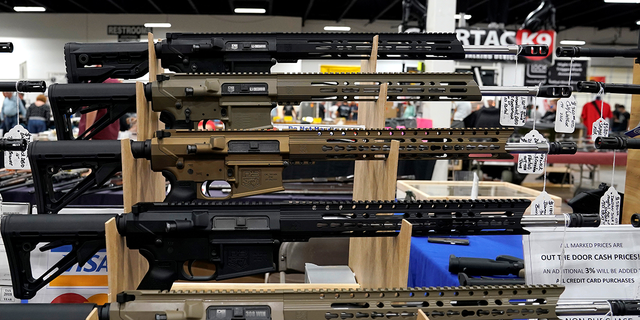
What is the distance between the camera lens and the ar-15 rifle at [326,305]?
1.28 metres

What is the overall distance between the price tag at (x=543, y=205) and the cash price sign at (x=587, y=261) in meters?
0.41

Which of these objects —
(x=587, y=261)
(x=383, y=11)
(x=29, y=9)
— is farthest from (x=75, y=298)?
(x=29, y=9)

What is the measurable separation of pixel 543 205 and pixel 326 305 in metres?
1.10

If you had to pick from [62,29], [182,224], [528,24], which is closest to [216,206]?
[182,224]

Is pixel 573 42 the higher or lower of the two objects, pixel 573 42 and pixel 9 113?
the higher

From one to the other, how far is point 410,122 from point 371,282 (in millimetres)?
4204

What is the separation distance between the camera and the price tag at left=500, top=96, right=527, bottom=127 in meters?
2.03

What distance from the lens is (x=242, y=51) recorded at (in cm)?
197

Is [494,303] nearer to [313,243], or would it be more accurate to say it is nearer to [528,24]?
[313,243]

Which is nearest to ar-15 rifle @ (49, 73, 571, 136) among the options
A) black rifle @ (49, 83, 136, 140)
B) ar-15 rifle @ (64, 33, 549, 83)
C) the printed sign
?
black rifle @ (49, 83, 136, 140)

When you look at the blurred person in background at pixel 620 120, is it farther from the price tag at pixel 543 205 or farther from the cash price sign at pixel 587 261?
the cash price sign at pixel 587 261

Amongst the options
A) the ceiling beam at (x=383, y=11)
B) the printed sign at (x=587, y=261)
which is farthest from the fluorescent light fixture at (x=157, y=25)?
the printed sign at (x=587, y=261)

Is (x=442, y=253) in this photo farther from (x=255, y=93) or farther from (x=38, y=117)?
(x=38, y=117)

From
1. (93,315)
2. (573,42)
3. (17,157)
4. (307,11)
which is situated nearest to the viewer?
(93,315)
